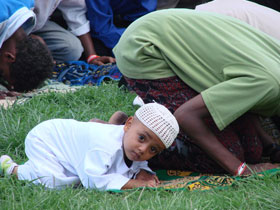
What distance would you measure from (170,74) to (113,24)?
347 centimetres

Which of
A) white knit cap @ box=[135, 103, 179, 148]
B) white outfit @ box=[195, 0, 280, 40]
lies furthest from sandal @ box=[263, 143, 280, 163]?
white knit cap @ box=[135, 103, 179, 148]

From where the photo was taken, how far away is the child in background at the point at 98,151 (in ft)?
9.12

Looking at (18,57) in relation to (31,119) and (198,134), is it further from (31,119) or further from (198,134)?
(198,134)

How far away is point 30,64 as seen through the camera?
4359 mm

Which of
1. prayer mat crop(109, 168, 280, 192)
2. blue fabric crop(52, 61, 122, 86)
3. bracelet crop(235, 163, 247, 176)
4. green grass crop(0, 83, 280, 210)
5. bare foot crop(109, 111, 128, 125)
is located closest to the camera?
green grass crop(0, 83, 280, 210)

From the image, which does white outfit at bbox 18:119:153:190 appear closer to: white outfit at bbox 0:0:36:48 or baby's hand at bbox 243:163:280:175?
baby's hand at bbox 243:163:280:175

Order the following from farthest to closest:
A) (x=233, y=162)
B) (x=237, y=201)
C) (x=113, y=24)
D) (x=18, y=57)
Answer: (x=113, y=24) < (x=18, y=57) < (x=233, y=162) < (x=237, y=201)

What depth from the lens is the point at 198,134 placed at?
118 inches

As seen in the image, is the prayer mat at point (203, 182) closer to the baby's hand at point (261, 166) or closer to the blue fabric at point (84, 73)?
the baby's hand at point (261, 166)

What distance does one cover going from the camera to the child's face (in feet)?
9.14

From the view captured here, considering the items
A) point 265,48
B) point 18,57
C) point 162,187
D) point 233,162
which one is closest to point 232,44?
point 265,48

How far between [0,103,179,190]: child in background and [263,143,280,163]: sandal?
96cm

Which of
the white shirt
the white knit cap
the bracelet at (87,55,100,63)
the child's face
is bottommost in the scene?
the bracelet at (87,55,100,63)

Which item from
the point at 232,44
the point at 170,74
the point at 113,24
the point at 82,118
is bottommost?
the point at 113,24
